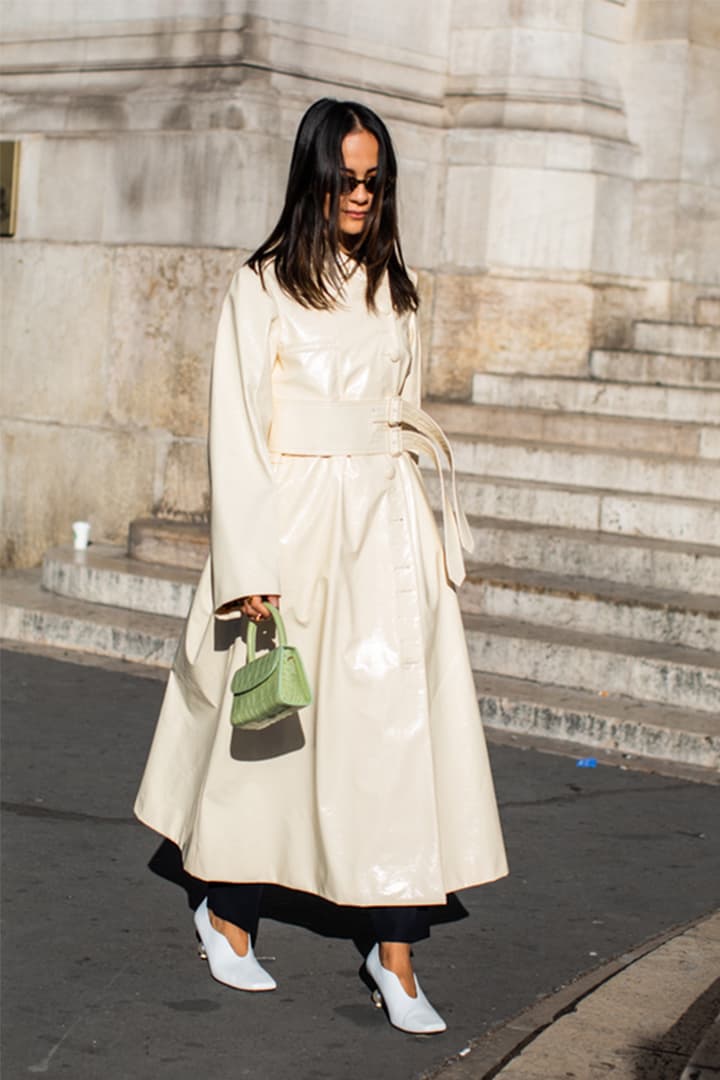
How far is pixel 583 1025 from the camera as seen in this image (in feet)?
13.2

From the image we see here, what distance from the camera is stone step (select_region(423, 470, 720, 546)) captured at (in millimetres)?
7938

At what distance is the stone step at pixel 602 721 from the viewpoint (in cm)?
641

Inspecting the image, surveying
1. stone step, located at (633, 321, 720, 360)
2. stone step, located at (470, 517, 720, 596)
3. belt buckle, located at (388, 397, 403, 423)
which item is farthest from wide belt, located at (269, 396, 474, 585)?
stone step, located at (633, 321, 720, 360)

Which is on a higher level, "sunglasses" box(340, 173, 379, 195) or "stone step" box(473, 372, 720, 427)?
"sunglasses" box(340, 173, 379, 195)

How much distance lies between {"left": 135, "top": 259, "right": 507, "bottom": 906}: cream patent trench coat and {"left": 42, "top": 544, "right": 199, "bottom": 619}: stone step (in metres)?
3.76

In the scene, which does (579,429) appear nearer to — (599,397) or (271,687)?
(599,397)

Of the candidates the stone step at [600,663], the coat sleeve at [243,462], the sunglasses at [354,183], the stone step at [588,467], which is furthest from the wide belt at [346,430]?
the stone step at [588,467]

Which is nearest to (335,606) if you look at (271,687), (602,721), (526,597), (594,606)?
(271,687)

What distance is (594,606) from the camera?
7355 millimetres

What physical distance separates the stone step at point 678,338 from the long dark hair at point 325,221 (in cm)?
557

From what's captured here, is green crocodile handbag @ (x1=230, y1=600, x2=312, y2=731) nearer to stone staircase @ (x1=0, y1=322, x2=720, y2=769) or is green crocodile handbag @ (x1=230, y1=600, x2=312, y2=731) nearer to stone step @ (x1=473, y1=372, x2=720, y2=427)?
stone staircase @ (x1=0, y1=322, x2=720, y2=769)

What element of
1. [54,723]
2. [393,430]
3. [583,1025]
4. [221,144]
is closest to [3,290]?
[221,144]

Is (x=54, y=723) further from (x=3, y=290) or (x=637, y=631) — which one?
(x=3, y=290)

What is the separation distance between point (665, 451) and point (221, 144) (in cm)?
244
